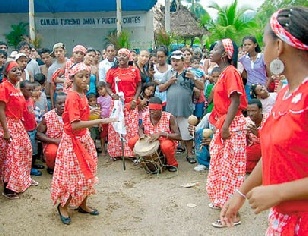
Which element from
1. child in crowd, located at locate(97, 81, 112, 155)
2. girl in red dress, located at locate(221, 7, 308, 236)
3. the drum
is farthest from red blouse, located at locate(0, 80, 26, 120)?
girl in red dress, located at locate(221, 7, 308, 236)

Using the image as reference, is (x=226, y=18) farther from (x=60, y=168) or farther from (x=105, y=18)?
(x=60, y=168)

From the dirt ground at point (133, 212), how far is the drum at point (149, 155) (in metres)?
0.14

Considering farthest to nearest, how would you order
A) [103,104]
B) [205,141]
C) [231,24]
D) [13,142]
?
[231,24], [103,104], [205,141], [13,142]

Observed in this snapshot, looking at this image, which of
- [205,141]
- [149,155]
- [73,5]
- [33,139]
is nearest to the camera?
[205,141]

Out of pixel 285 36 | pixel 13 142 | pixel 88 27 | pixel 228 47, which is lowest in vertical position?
pixel 88 27

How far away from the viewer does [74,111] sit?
4129 mm

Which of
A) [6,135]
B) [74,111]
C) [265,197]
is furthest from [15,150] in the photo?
[265,197]

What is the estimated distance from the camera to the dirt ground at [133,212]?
4.27m

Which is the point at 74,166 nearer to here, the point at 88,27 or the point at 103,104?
the point at 103,104

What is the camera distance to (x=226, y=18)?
16.0m

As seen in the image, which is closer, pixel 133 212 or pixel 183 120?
pixel 133 212

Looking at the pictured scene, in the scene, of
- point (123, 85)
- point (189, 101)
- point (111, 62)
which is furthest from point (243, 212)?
point (111, 62)

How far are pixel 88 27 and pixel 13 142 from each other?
13511 mm

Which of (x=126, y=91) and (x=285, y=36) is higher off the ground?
(x=285, y=36)
